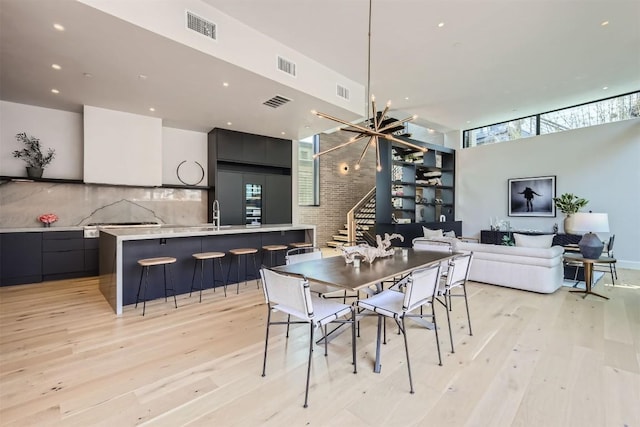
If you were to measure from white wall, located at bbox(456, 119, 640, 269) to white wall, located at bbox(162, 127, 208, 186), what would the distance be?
708 cm

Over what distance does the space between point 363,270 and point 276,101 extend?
3.33 m

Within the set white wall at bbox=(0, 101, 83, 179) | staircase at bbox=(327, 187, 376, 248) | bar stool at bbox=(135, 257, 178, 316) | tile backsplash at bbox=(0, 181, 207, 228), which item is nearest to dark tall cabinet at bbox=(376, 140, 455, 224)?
staircase at bbox=(327, 187, 376, 248)

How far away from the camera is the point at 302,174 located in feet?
29.9

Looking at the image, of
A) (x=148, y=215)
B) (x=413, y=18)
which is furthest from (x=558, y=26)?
(x=148, y=215)

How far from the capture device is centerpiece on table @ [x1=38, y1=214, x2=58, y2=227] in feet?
16.1

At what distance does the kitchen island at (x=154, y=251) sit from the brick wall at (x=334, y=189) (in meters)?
4.35

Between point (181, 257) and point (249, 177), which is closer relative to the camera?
point (181, 257)

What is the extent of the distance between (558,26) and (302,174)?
654cm

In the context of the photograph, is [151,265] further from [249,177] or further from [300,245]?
[249,177]

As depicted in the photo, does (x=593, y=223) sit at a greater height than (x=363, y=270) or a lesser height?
greater

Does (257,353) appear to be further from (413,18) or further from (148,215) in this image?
(148,215)

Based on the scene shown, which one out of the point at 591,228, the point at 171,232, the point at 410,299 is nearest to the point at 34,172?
the point at 171,232

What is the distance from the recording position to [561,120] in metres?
7.11

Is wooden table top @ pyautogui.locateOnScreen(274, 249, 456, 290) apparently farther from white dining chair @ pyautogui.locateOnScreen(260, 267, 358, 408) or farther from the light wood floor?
the light wood floor
